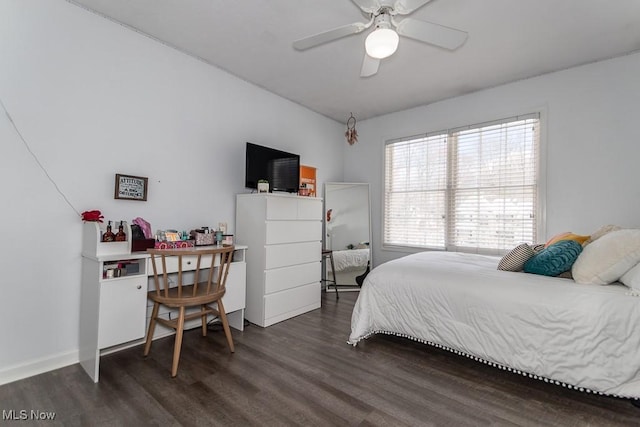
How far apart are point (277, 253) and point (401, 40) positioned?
2204 mm

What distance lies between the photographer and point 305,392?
1.80 metres

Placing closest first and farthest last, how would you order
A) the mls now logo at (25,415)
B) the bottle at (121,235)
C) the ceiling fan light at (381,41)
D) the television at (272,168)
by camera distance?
1. the mls now logo at (25,415)
2. the ceiling fan light at (381,41)
3. the bottle at (121,235)
4. the television at (272,168)

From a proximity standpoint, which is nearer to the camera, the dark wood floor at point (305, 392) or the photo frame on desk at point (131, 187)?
the dark wood floor at point (305, 392)

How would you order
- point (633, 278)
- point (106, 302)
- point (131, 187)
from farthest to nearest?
point (131, 187) < point (106, 302) < point (633, 278)

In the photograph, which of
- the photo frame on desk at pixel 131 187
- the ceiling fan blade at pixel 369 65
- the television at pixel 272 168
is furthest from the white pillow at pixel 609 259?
the photo frame on desk at pixel 131 187

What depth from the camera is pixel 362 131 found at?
15.4ft

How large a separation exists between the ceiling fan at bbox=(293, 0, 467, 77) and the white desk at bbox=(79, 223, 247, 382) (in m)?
1.93

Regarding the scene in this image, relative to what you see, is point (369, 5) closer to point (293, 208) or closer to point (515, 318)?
point (293, 208)

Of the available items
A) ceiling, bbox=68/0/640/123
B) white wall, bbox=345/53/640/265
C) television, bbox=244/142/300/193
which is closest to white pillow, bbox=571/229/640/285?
white wall, bbox=345/53/640/265

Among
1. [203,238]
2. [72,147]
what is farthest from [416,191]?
[72,147]

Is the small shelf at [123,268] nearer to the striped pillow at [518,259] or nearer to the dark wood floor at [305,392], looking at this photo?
the dark wood floor at [305,392]

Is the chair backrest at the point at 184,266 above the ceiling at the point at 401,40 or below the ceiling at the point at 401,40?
below

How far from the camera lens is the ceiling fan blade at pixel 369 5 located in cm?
178

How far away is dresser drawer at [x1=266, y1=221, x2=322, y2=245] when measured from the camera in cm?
293
